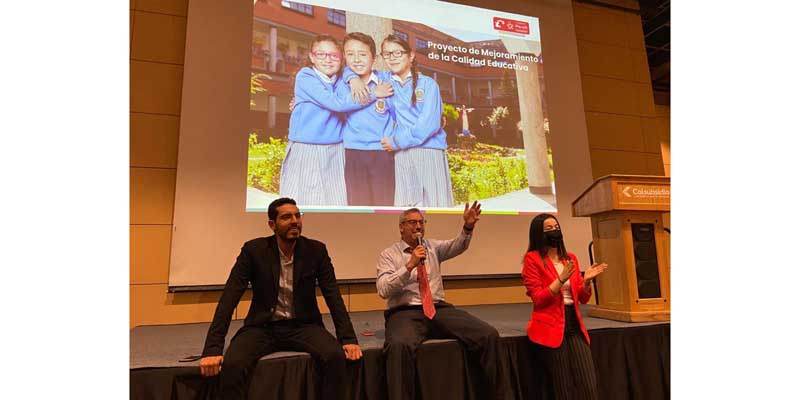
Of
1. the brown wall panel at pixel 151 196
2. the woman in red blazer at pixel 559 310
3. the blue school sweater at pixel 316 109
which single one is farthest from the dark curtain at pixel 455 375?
the blue school sweater at pixel 316 109

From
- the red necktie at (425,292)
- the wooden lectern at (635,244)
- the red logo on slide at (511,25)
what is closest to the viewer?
the red necktie at (425,292)

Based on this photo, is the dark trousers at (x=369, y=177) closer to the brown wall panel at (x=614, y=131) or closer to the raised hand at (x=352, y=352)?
the raised hand at (x=352, y=352)

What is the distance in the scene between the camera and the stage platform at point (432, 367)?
203 cm

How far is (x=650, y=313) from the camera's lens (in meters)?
2.93

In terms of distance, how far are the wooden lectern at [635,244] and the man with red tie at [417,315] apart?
111cm

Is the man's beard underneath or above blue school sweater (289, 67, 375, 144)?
underneath

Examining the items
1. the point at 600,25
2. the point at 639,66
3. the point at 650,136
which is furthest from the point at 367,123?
the point at 639,66

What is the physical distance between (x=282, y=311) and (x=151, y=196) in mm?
2348

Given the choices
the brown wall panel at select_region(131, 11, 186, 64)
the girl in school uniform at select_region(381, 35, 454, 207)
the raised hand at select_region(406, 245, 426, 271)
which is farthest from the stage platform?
A: the brown wall panel at select_region(131, 11, 186, 64)

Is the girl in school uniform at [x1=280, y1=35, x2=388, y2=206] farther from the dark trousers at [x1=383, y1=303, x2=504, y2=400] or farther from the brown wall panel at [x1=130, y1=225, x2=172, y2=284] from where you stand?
the dark trousers at [x1=383, y1=303, x2=504, y2=400]

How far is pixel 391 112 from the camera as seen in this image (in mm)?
4184

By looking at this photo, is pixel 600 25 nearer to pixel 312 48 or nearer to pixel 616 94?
pixel 616 94

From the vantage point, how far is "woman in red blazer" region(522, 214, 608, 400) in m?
2.16

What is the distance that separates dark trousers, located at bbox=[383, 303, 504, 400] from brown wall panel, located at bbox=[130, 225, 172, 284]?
2353 millimetres
